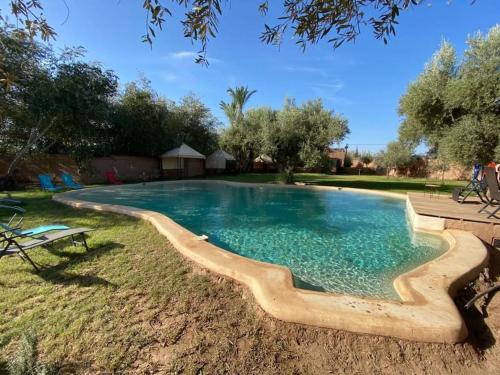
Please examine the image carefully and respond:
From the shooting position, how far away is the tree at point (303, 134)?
16.3 meters

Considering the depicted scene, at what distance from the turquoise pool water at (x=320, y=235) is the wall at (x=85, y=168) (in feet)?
15.7

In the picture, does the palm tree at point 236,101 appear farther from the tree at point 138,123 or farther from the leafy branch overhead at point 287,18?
the leafy branch overhead at point 287,18

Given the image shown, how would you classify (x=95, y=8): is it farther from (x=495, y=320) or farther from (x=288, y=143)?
(x=288, y=143)

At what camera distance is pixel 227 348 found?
2164 millimetres

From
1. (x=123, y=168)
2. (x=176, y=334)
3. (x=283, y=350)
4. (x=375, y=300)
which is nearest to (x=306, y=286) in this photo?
(x=375, y=300)

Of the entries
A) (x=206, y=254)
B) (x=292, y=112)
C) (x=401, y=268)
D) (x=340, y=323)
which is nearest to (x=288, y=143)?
(x=292, y=112)

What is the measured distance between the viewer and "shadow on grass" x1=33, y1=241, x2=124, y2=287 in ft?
10.5

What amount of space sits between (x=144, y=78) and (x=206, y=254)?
20.0 m

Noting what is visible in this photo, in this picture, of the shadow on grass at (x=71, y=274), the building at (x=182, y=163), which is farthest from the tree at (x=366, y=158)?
the shadow on grass at (x=71, y=274)

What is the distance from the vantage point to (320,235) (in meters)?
6.78

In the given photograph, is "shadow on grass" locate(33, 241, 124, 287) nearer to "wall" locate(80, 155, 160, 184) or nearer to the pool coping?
the pool coping

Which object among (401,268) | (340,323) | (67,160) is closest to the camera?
(340,323)

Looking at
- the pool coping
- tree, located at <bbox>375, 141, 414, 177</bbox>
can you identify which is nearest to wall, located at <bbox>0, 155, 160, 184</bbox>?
the pool coping

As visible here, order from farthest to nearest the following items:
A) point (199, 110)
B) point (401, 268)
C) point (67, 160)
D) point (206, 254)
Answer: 1. point (199, 110)
2. point (67, 160)
3. point (401, 268)
4. point (206, 254)
